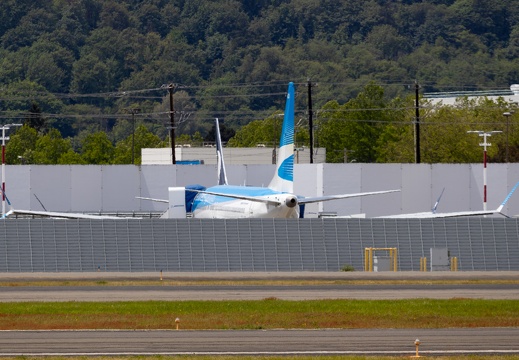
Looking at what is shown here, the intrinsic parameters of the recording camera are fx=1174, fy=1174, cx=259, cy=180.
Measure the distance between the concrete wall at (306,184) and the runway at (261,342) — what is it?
2016 inches

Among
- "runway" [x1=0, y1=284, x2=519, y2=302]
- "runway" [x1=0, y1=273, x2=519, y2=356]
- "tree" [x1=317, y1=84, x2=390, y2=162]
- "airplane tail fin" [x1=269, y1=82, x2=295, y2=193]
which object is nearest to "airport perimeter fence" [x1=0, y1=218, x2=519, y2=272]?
"runway" [x1=0, y1=284, x2=519, y2=302]

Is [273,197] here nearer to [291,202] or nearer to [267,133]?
[291,202]

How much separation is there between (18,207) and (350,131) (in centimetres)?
7235

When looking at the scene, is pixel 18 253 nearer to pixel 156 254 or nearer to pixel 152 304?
pixel 156 254

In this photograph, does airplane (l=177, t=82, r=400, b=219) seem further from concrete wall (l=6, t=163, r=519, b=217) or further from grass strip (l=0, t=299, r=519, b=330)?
grass strip (l=0, t=299, r=519, b=330)

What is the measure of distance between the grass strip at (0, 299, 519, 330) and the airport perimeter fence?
1580 cm

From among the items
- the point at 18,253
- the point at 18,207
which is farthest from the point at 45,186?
the point at 18,253

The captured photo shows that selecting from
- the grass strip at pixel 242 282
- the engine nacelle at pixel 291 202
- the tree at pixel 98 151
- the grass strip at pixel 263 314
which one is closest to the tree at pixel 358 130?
the tree at pixel 98 151

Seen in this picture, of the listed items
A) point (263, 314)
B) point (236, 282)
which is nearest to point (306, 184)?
point (236, 282)

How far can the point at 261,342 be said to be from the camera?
30781 millimetres

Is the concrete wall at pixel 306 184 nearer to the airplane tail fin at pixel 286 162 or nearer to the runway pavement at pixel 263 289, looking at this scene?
the airplane tail fin at pixel 286 162

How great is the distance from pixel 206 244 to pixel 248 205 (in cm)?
1361

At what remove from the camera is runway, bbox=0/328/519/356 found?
28.8 m

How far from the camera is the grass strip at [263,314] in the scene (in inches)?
1369
